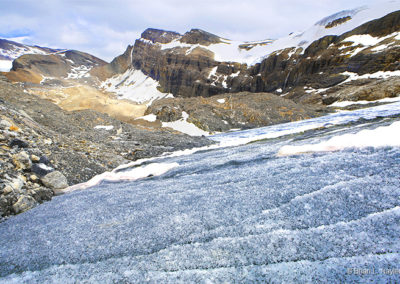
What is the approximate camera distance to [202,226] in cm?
203

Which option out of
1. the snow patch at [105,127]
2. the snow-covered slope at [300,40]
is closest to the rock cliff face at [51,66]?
the snow-covered slope at [300,40]

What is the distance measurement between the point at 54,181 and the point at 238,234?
14.5ft

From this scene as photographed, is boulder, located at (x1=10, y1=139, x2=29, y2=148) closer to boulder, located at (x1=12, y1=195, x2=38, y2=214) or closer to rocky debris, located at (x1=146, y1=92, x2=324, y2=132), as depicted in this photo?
boulder, located at (x1=12, y1=195, x2=38, y2=214)

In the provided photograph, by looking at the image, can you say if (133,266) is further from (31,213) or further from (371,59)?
(371,59)

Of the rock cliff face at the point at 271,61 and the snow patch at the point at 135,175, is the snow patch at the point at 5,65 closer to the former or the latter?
the rock cliff face at the point at 271,61

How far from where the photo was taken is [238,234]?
181cm

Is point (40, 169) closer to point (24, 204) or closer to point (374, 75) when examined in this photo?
point (24, 204)

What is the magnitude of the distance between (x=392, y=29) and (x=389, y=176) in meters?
74.8

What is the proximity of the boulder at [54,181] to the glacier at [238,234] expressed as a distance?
1.59 m

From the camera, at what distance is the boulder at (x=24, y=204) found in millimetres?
3333

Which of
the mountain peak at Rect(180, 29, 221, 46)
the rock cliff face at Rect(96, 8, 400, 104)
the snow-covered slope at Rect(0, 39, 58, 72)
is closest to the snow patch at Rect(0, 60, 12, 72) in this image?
the snow-covered slope at Rect(0, 39, 58, 72)

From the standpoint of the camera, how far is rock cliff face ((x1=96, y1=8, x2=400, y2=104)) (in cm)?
5157

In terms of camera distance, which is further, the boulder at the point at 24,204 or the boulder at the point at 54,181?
the boulder at the point at 54,181

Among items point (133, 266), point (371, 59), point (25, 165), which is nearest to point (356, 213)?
point (133, 266)
